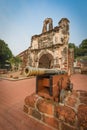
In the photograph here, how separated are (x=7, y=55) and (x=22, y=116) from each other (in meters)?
23.1

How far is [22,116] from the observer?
1991 millimetres

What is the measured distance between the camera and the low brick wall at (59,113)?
141cm

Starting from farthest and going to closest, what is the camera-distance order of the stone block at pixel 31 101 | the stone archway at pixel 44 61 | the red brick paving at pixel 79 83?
the stone archway at pixel 44 61
the red brick paving at pixel 79 83
the stone block at pixel 31 101

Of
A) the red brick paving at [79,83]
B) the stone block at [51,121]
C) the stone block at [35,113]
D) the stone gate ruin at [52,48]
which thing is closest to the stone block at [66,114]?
the stone block at [51,121]

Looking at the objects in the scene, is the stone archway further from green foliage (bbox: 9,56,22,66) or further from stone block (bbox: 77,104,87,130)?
green foliage (bbox: 9,56,22,66)

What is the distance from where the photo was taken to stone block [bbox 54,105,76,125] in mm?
1466

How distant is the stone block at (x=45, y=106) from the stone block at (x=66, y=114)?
117 millimetres

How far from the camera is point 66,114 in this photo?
5.05 ft

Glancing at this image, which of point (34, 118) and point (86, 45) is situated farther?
point (86, 45)

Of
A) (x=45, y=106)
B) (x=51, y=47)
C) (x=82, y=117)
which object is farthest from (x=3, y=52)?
(x=82, y=117)

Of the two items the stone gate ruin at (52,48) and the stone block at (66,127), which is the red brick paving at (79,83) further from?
A: the stone block at (66,127)

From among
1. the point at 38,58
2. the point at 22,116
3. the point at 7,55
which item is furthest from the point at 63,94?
the point at 7,55

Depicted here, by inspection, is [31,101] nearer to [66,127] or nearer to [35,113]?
[35,113]

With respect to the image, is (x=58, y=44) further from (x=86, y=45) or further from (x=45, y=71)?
(x=86, y=45)
